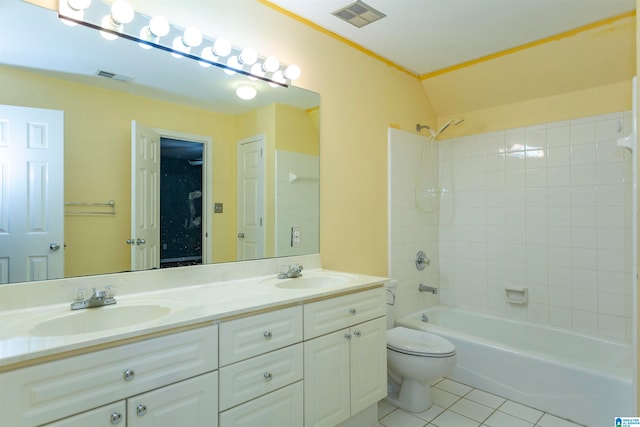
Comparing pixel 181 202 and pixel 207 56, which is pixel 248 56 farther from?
pixel 181 202

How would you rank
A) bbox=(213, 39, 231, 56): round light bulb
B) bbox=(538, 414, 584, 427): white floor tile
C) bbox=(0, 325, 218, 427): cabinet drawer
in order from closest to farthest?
bbox=(0, 325, 218, 427): cabinet drawer < bbox=(213, 39, 231, 56): round light bulb < bbox=(538, 414, 584, 427): white floor tile

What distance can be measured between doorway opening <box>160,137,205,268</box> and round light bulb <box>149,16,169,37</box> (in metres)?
0.46

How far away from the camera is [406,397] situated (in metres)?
2.18

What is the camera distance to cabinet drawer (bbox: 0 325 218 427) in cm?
91

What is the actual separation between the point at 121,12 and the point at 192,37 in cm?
30

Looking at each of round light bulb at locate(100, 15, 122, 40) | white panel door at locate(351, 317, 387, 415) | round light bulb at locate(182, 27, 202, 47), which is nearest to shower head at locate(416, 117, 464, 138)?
white panel door at locate(351, 317, 387, 415)

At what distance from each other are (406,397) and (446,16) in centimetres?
231

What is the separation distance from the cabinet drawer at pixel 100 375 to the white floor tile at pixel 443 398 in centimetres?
164

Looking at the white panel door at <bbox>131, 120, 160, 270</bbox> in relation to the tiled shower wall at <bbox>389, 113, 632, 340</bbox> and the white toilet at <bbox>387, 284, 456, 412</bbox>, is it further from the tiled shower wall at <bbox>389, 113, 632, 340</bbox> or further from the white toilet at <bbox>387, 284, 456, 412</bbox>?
the tiled shower wall at <bbox>389, 113, 632, 340</bbox>

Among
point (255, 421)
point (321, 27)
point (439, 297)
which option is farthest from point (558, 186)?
point (255, 421)

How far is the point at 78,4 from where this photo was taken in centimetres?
139

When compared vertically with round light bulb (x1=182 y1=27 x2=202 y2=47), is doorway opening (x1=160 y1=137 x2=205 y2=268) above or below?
below

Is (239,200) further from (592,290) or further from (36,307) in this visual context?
(592,290)

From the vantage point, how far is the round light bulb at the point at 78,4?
138 centimetres
